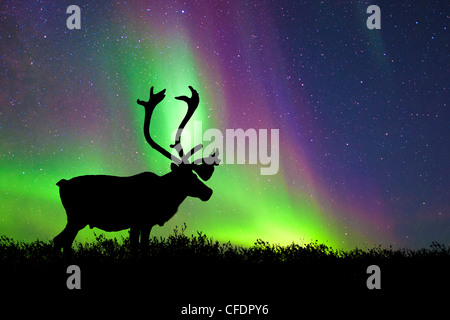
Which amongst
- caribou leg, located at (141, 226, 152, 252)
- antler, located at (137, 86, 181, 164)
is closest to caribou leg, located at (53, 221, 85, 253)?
caribou leg, located at (141, 226, 152, 252)

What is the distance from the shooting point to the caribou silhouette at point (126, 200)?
22.2 feet

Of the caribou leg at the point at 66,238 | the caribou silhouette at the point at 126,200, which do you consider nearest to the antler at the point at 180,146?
the caribou silhouette at the point at 126,200

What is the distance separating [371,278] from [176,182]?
12.9ft

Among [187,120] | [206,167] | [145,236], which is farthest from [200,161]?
[145,236]

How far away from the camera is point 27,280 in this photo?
189 inches

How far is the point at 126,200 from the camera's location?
22.4ft

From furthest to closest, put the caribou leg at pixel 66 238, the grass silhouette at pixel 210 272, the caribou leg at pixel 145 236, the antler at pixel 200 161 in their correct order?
the antler at pixel 200 161 < the caribou leg at pixel 66 238 < the caribou leg at pixel 145 236 < the grass silhouette at pixel 210 272

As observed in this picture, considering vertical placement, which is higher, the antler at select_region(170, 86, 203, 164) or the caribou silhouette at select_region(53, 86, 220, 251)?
the antler at select_region(170, 86, 203, 164)

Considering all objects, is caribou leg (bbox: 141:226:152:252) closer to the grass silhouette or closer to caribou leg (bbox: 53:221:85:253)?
the grass silhouette

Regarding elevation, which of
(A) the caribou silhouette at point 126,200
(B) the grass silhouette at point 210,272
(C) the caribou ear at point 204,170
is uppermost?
(C) the caribou ear at point 204,170

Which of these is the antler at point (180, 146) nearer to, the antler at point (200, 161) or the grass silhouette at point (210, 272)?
the antler at point (200, 161)

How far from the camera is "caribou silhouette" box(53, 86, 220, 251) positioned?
22.2 ft
